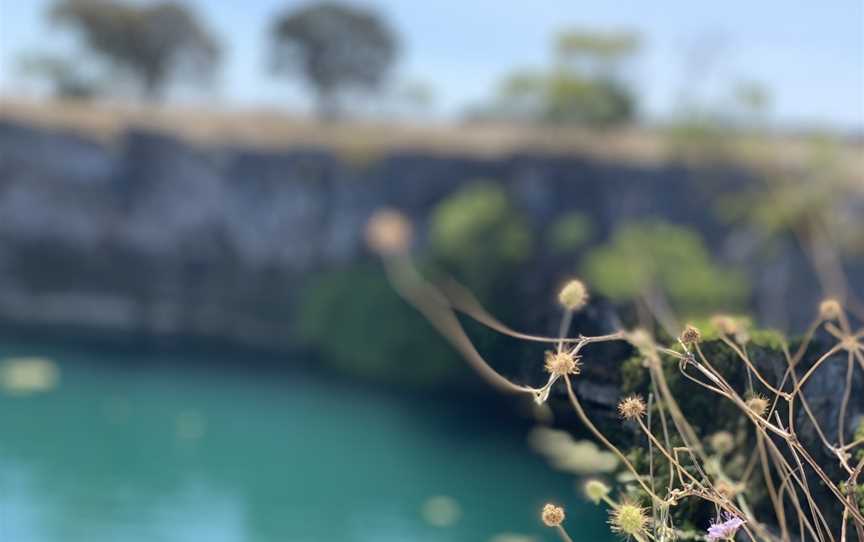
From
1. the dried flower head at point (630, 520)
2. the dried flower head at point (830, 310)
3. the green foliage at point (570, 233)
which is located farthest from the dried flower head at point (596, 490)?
the green foliage at point (570, 233)

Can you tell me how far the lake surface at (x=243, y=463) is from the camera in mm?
15164

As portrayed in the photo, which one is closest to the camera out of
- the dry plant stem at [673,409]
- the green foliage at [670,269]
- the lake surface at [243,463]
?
the dry plant stem at [673,409]

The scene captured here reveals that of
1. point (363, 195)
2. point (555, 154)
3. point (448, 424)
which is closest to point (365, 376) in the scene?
point (448, 424)

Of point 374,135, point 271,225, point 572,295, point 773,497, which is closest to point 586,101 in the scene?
point 374,135

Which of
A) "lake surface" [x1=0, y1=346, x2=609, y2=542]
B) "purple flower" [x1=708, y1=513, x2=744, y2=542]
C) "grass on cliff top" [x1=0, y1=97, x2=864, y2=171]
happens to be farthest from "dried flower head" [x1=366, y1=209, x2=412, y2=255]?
"purple flower" [x1=708, y1=513, x2=744, y2=542]

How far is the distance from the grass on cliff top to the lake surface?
9495mm

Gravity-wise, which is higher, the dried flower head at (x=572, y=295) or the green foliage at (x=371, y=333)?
the green foliage at (x=371, y=333)

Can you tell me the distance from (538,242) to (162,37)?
18587 millimetres

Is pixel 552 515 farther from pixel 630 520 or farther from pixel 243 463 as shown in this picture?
pixel 243 463

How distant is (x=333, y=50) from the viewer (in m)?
39.7

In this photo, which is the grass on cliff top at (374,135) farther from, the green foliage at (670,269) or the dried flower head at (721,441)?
the dried flower head at (721,441)

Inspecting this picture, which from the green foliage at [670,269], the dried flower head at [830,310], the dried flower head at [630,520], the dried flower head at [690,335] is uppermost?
the green foliage at [670,269]

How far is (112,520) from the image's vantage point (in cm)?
1509

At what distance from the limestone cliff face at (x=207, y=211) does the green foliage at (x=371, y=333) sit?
1990mm
